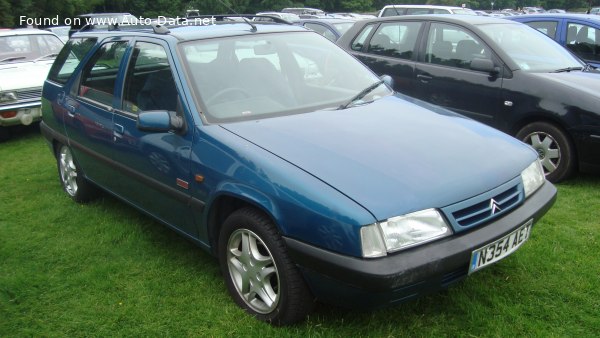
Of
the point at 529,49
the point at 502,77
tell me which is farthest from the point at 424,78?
the point at 529,49

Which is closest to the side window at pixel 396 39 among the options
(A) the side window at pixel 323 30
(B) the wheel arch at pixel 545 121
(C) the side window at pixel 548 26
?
(B) the wheel arch at pixel 545 121

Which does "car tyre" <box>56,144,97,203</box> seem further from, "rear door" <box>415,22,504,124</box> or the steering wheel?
"rear door" <box>415,22,504,124</box>

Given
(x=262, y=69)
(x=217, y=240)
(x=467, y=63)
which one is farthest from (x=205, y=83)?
(x=467, y=63)

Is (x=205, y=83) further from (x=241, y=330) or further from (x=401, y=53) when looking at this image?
(x=401, y=53)

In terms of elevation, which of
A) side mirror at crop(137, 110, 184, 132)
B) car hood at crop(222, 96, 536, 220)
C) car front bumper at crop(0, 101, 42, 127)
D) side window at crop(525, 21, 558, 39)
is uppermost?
side window at crop(525, 21, 558, 39)

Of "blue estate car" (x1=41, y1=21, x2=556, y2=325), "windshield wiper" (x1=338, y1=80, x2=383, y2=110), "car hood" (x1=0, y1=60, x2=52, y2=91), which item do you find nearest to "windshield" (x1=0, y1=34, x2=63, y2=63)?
"car hood" (x1=0, y1=60, x2=52, y2=91)

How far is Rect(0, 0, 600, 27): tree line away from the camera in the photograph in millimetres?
24094

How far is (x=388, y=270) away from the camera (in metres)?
2.24

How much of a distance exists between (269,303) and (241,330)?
0.69 ft

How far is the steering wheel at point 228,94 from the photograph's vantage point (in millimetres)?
3162

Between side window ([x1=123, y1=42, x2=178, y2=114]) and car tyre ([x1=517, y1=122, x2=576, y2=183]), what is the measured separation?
10.9 feet

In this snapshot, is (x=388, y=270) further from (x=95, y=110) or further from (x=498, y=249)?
(x=95, y=110)

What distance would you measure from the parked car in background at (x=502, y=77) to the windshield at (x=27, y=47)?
5454mm

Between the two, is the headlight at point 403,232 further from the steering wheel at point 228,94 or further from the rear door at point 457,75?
the rear door at point 457,75
